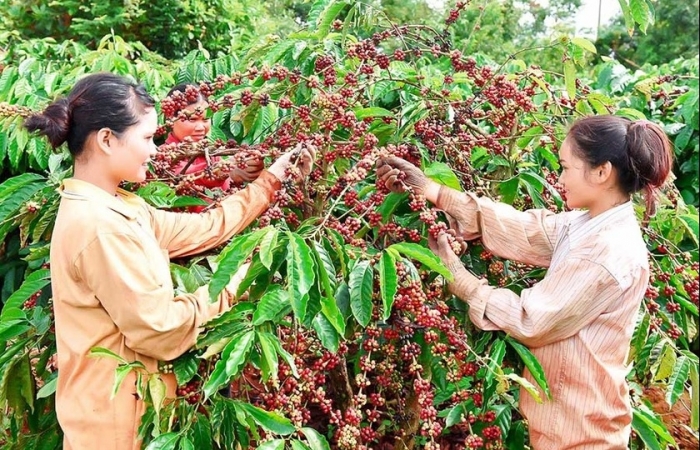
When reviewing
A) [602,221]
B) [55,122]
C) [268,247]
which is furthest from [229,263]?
[602,221]

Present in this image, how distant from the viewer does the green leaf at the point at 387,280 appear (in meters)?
1.67

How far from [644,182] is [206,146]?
122 cm

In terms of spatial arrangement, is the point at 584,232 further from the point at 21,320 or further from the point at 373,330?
the point at 21,320

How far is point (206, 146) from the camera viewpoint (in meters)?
2.28

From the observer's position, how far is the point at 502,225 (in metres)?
2.05

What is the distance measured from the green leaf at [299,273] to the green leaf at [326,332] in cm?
23

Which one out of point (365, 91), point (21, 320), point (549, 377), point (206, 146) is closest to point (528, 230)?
point (549, 377)

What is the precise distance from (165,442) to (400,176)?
2.85 feet

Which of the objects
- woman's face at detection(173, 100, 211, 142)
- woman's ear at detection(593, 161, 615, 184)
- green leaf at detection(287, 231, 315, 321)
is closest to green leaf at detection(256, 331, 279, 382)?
green leaf at detection(287, 231, 315, 321)

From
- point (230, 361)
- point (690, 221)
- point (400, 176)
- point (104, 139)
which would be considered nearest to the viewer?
point (230, 361)

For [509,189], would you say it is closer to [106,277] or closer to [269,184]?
[269,184]

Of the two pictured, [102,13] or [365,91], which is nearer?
[365,91]

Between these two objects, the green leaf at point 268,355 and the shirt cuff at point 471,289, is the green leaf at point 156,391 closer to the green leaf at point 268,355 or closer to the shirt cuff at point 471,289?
the green leaf at point 268,355

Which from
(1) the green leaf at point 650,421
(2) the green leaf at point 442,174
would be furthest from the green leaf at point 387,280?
(1) the green leaf at point 650,421
